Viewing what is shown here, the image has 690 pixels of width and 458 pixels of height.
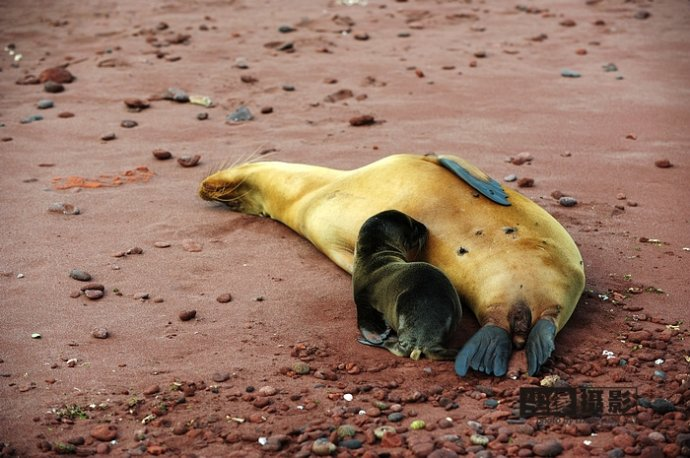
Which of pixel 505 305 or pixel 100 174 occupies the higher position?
pixel 505 305

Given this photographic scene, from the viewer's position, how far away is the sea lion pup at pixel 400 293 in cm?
410

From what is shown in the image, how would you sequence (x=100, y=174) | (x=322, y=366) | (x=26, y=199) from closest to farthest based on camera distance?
(x=322, y=366)
(x=26, y=199)
(x=100, y=174)

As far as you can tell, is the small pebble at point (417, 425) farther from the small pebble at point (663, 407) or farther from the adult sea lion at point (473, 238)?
the small pebble at point (663, 407)

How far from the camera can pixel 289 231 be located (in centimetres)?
589

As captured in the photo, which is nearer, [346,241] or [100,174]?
[346,241]

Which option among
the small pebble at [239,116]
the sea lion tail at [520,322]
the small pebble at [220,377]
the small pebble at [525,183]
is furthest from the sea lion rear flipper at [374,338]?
the small pebble at [239,116]

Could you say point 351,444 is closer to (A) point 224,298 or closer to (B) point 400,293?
(B) point 400,293

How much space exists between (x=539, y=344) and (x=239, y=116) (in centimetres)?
490

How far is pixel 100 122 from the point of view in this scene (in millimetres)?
8430

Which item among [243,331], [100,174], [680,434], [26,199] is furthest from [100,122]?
[680,434]

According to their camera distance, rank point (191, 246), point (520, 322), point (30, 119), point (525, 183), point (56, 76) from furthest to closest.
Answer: point (56, 76)
point (30, 119)
point (525, 183)
point (191, 246)
point (520, 322)

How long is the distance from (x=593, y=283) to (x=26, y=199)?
3823 millimetres

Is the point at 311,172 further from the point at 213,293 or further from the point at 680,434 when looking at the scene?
the point at 680,434

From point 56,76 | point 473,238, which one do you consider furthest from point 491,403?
point 56,76
